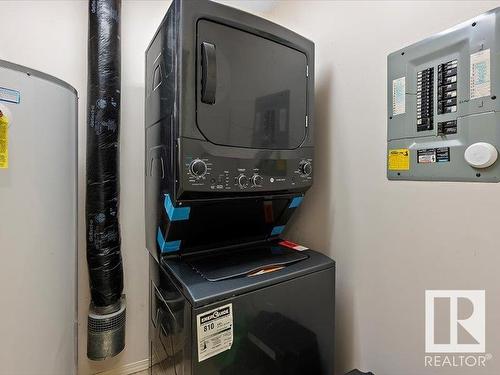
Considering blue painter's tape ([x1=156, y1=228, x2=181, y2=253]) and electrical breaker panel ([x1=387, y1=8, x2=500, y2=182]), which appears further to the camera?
blue painter's tape ([x1=156, y1=228, x2=181, y2=253])

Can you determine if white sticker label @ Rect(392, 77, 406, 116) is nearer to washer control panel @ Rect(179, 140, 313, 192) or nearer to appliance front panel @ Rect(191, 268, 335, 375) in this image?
washer control panel @ Rect(179, 140, 313, 192)

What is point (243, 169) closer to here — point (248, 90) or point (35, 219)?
point (248, 90)

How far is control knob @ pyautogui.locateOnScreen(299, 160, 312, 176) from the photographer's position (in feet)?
4.22

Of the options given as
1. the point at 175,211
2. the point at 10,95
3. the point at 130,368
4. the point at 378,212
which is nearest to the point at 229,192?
the point at 175,211

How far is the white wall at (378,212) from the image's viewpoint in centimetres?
95

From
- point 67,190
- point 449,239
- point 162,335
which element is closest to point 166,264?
point 162,335

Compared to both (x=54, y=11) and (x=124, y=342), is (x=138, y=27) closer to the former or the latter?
(x=54, y=11)

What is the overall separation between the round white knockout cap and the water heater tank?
152cm

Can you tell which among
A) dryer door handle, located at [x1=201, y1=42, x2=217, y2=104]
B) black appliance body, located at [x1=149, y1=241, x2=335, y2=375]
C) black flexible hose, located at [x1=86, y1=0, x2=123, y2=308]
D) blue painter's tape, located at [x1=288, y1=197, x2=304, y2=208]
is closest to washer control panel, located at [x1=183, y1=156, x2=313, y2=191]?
blue painter's tape, located at [x1=288, y1=197, x2=304, y2=208]

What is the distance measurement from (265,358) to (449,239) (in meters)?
0.83

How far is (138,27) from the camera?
5.41 feet

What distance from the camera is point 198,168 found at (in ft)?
3.22

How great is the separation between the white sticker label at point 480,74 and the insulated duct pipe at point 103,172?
1571mm

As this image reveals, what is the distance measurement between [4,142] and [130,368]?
154cm
